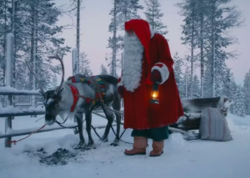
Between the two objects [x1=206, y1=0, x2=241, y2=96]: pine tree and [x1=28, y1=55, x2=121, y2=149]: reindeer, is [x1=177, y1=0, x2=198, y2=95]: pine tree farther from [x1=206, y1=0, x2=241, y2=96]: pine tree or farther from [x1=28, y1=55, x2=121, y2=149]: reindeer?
[x1=28, y1=55, x2=121, y2=149]: reindeer

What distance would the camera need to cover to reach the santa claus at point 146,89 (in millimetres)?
3152

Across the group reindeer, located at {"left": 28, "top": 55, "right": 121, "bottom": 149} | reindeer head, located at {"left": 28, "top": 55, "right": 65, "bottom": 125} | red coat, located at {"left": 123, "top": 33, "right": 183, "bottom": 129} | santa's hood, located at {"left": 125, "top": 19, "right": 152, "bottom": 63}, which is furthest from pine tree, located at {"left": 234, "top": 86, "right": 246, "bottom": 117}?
reindeer head, located at {"left": 28, "top": 55, "right": 65, "bottom": 125}

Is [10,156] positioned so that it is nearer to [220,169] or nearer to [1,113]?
[1,113]

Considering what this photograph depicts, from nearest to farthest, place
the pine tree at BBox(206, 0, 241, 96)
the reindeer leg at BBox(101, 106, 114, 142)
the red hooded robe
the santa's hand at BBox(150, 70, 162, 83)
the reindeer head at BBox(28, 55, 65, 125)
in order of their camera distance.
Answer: the santa's hand at BBox(150, 70, 162, 83), the red hooded robe, the reindeer head at BBox(28, 55, 65, 125), the reindeer leg at BBox(101, 106, 114, 142), the pine tree at BBox(206, 0, 241, 96)

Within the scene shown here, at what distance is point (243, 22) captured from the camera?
17.1 meters

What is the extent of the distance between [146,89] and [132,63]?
476 mm

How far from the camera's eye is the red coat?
10.3ft

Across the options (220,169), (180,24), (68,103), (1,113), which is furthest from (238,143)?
(180,24)

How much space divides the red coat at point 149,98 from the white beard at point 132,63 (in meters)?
0.08

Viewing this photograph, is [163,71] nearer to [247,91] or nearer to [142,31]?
[142,31]

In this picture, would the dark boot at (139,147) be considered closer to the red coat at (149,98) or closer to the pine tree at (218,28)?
the red coat at (149,98)

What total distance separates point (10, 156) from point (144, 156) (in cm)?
200

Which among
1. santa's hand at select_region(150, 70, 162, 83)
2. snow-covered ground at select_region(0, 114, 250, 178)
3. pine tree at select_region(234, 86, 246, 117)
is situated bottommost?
pine tree at select_region(234, 86, 246, 117)

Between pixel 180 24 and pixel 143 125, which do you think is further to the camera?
pixel 180 24
